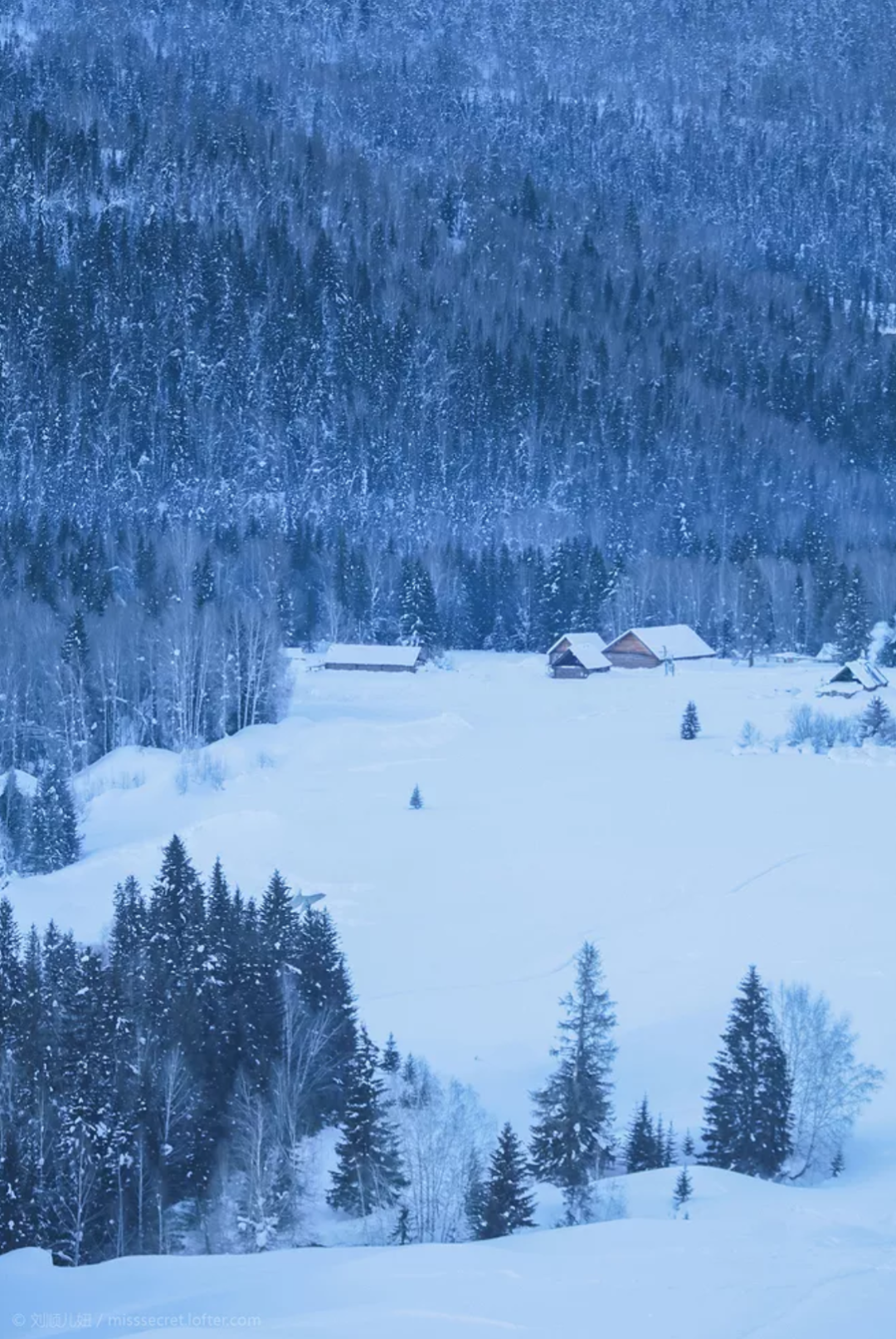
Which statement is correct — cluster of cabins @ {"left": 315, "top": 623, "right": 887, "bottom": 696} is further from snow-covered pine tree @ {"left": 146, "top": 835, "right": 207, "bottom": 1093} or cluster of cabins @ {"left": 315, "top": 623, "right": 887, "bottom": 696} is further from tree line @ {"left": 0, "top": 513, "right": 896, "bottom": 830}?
snow-covered pine tree @ {"left": 146, "top": 835, "right": 207, "bottom": 1093}

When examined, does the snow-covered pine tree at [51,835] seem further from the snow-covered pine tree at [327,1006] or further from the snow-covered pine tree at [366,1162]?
the snow-covered pine tree at [366,1162]

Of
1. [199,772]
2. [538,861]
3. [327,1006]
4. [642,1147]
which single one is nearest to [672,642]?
[199,772]

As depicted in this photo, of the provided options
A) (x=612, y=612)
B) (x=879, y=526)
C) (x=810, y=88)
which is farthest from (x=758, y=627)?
(x=810, y=88)

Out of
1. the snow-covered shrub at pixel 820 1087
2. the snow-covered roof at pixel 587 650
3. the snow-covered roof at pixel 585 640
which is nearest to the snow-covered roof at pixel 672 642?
the snow-covered roof at pixel 585 640

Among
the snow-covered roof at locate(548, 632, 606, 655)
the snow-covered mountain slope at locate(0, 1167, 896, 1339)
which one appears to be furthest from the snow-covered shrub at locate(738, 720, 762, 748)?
the snow-covered mountain slope at locate(0, 1167, 896, 1339)

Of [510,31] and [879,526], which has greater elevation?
[510,31]

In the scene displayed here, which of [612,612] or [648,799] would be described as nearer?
[648,799]

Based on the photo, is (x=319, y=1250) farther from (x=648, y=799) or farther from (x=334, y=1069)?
(x=648, y=799)
